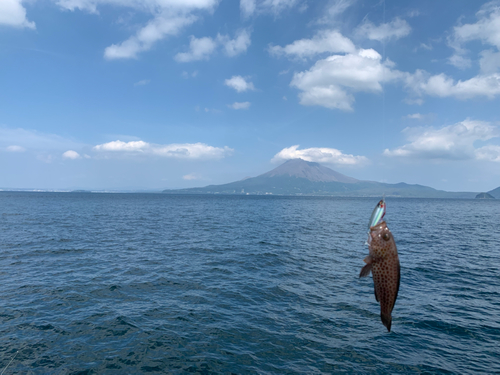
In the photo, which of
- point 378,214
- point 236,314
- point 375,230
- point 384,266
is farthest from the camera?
point 236,314

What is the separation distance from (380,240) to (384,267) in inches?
24.1

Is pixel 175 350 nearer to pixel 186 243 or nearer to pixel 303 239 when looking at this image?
pixel 186 243

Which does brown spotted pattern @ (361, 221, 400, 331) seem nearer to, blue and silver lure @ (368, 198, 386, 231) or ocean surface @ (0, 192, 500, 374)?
blue and silver lure @ (368, 198, 386, 231)

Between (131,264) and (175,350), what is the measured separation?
15.5 metres

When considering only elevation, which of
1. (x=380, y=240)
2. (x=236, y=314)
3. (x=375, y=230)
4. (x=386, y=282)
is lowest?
(x=236, y=314)

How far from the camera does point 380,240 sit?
4.41 metres

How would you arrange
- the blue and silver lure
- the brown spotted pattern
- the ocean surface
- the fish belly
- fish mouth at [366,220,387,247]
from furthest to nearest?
the ocean surface → the fish belly → the brown spotted pattern → fish mouth at [366,220,387,247] → the blue and silver lure

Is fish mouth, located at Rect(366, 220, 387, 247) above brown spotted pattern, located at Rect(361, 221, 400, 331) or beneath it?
above

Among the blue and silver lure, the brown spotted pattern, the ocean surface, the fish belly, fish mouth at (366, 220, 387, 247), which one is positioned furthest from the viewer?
the ocean surface

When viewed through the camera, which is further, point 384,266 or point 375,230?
point 384,266

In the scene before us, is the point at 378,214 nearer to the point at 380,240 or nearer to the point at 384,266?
the point at 380,240

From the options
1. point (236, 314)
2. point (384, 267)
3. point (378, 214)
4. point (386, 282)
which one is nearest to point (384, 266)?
point (384, 267)

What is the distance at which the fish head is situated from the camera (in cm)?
431

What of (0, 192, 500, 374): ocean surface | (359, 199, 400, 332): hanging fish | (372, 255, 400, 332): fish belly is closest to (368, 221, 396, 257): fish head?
(359, 199, 400, 332): hanging fish
